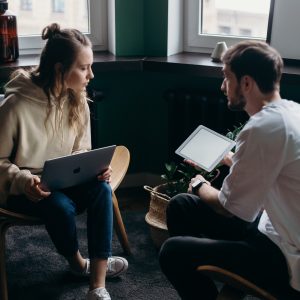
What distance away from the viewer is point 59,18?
275 centimetres

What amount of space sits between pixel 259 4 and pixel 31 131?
1312 mm

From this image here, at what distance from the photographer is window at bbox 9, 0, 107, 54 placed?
2.69 m

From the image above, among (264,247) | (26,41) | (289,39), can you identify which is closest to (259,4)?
(289,39)

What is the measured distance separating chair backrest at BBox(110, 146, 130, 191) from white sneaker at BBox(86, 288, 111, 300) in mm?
372

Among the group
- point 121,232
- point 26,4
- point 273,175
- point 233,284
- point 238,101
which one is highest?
point 26,4

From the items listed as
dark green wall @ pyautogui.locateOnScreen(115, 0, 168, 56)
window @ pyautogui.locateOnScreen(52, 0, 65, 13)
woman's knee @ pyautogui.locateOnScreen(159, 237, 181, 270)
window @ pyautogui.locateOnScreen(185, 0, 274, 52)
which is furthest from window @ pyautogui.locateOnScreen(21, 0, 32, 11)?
woman's knee @ pyautogui.locateOnScreen(159, 237, 181, 270)

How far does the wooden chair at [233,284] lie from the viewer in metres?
1.38

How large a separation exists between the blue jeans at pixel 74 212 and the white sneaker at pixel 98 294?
4.6 inches

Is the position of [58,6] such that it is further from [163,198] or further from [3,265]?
[3,265]

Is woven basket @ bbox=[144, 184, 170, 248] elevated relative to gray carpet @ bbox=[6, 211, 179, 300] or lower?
elevated

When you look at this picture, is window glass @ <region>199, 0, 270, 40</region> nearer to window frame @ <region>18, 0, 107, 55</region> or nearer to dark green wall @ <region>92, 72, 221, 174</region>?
dark green wall @ <region>92, 72, 221, 174</region>

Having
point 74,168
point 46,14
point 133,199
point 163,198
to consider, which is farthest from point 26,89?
point 133,199

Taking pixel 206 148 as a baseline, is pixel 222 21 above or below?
above

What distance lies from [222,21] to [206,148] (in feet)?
3.60
